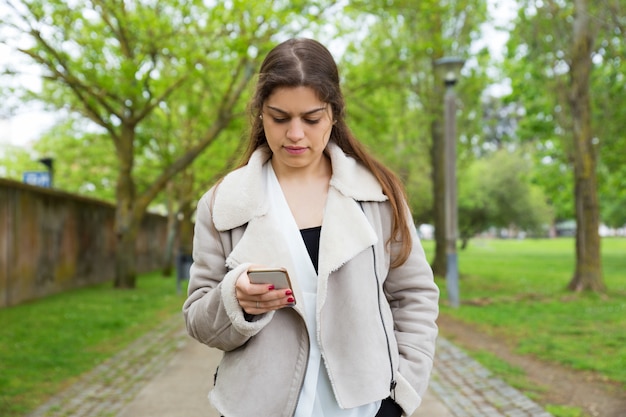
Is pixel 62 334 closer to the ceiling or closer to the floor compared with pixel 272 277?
closer to the floor

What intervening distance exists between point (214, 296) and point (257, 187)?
368 millimetres

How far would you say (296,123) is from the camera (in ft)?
6.44

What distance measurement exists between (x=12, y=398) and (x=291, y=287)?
4.72 m

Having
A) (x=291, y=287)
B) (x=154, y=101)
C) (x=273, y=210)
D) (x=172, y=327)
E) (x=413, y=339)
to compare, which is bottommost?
(x=172, y=327)

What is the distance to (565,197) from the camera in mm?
24297

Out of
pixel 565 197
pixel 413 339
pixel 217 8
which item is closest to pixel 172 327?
pixel 217 8

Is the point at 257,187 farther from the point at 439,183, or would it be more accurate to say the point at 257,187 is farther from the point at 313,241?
the point at 439,183

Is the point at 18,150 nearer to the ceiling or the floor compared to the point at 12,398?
nearer to the ceiling

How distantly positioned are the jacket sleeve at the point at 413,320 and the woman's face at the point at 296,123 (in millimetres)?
412

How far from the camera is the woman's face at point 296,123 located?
196 centimetres

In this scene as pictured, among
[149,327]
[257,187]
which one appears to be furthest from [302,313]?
[149,327]

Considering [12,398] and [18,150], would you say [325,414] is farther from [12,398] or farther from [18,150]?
[18,150]

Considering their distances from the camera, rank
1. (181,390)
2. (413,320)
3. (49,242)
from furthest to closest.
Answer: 1. (49,242)
2. (181,390)
3. (413,320)

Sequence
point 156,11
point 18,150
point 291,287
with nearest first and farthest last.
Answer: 1. point 291,287
2. point 156,11
3. point 18,150
